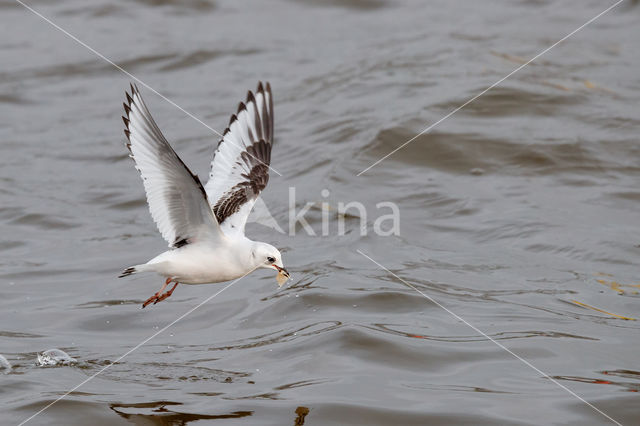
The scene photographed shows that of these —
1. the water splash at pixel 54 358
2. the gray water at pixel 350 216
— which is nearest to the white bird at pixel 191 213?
the gray water at pixel 350 216

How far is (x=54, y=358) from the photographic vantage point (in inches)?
292

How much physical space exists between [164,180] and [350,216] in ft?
16.2

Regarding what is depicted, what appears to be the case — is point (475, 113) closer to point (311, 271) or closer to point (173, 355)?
point (311, 271)

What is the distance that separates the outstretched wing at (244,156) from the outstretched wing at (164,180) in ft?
2.37

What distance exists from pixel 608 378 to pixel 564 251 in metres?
2.93

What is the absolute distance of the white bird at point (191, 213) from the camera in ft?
20.2

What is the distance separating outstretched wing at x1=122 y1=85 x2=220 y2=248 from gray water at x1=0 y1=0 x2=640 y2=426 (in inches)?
47.5

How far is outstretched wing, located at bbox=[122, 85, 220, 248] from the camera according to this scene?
609 centimetres

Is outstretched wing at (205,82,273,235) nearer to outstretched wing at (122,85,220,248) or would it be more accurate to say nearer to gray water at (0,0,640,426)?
outstretched wing at (122,85,220,248)

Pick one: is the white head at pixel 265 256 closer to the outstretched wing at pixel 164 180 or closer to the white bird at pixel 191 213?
the white bird at pixel 191 213

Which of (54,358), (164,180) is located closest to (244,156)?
(164,180)

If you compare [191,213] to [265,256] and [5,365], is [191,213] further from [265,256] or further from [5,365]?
[5,365]

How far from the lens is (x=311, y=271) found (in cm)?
951

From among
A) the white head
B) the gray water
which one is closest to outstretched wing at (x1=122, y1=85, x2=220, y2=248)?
the white head
